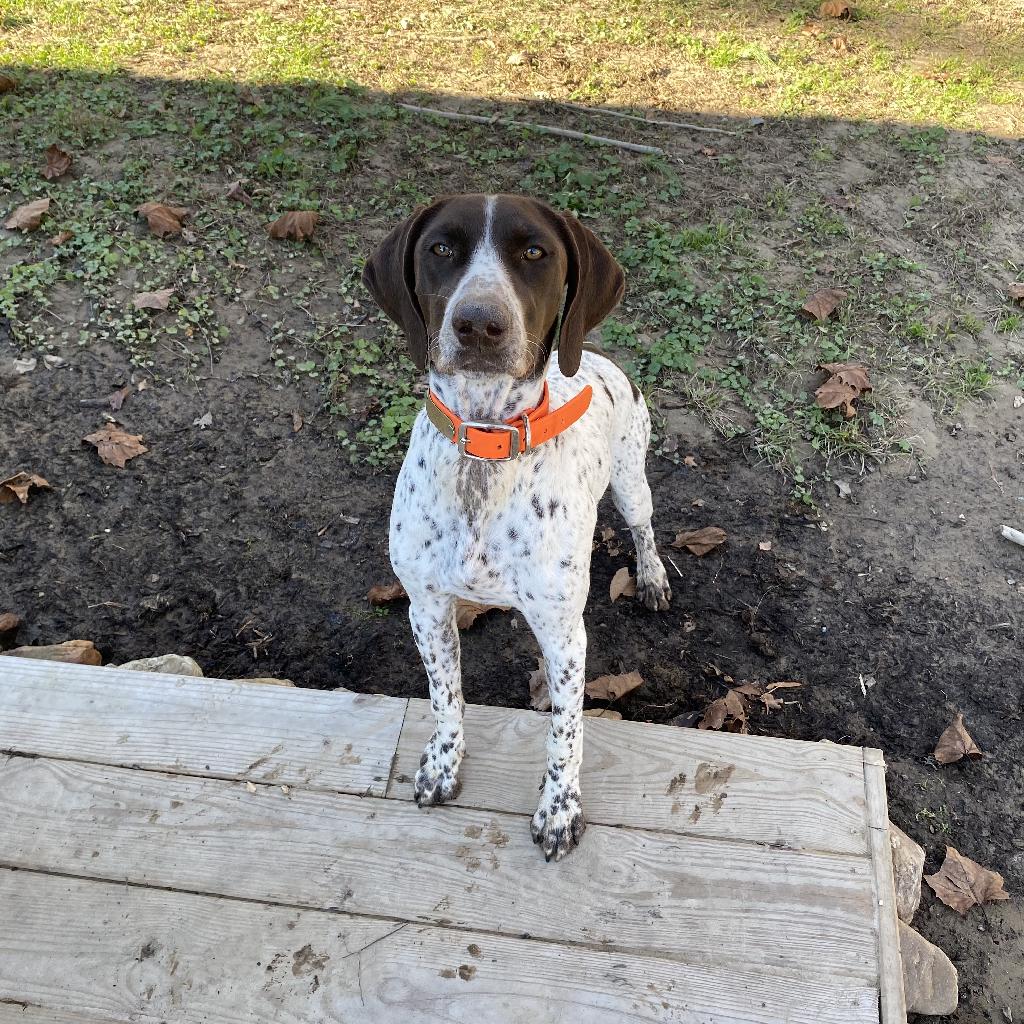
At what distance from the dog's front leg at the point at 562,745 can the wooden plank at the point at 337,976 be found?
33cm

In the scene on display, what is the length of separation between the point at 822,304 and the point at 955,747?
2995 millimetres

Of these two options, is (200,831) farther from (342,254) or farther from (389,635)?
(342,254)

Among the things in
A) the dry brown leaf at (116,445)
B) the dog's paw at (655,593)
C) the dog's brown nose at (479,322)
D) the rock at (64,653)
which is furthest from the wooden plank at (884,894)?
the dry brown leaf at (116,445)

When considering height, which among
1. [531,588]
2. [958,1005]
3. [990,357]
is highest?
[531,588]

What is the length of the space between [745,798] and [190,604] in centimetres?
273

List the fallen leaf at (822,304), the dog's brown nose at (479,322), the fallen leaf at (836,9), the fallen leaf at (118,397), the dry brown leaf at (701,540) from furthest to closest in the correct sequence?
1. the fallen leaf at (836,9)
2. the fallen leaf at (822,304)
3. the fallen leaf at (118,397)
4. the dry brown leaf at (701,540)
5. the dog's brown nose at (479,322)

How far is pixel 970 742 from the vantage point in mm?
3734

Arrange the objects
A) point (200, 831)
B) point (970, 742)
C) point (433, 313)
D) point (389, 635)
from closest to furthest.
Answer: point (433, 313) < point (200, 831) < point (970, 742) < point (389, 635)

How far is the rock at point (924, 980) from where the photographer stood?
9.92 ft

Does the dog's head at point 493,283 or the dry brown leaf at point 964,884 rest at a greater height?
the dog's head at point 493,283

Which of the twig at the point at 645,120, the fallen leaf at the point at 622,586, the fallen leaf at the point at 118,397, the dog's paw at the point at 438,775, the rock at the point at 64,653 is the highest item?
the twig at the point at 645,120

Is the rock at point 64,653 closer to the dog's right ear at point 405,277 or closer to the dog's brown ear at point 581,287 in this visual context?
the dog's right ear at point 405,277

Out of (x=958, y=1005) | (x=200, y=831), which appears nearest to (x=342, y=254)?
(x=200, y=831)

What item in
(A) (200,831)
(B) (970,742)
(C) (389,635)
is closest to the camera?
(A) (200,831)
